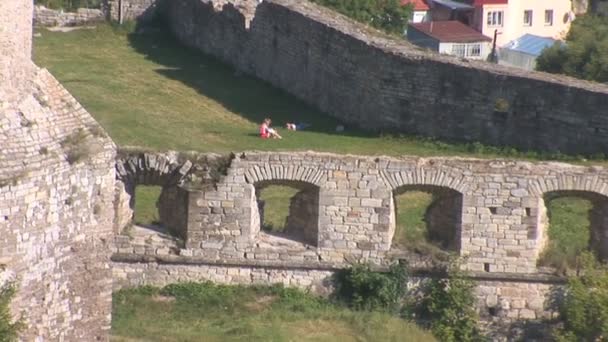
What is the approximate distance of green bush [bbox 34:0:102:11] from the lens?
39.8m

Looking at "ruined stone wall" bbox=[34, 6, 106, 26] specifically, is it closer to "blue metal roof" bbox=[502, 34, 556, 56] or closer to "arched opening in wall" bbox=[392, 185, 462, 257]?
"arched opening in wall" bbox=[392, 185, 462, 257]

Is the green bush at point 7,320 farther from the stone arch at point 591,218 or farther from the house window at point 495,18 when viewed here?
the house window at point 495,18

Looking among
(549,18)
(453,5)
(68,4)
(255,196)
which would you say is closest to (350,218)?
(255,196)

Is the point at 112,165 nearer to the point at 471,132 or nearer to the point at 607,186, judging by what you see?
the point at 607,186

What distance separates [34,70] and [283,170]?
3.21 m

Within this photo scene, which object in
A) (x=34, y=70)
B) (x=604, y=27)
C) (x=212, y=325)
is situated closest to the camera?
(x=34, y=70)

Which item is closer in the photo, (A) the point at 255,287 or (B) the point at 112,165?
(B) the point at 112,165

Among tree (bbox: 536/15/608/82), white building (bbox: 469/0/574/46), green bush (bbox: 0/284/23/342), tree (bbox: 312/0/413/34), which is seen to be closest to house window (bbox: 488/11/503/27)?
white building (bbox: 469/0/574/46)

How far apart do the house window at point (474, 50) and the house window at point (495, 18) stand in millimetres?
3295

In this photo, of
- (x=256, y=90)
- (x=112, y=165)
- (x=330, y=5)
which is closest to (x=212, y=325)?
(x=112, y=165)

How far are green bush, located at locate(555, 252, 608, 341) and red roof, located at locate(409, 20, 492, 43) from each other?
39.8 meters

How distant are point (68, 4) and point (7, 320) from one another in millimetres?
24234

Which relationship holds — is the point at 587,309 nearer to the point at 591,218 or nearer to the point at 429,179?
the point at 591,218

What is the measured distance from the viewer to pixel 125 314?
2020cm
